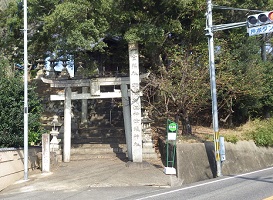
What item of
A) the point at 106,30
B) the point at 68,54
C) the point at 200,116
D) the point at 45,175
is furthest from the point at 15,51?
the point at 200,116

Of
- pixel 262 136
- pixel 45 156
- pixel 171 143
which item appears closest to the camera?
pixel 45 156

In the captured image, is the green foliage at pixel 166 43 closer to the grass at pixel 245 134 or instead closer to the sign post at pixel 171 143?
the grass at pixel 245 134

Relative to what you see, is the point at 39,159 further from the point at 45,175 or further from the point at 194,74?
the point at 194,74

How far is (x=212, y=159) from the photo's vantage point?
616 inches

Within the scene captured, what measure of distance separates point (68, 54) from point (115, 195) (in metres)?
8.42

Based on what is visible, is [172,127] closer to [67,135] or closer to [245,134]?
[67,135]


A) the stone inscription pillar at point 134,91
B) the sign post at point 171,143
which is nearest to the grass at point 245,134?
the sign post at point 171,143

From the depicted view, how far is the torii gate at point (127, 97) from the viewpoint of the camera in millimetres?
15625

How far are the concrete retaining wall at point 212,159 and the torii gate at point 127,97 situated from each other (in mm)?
2253

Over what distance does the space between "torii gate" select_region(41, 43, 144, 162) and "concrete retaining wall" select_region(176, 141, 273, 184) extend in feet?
7.39

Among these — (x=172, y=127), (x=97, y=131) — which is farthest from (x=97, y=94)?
(x=97, y=131)

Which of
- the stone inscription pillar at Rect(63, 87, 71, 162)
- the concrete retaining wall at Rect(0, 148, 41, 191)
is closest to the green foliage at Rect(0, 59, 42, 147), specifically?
the concrete retaining wall at Rect(0, 148, 41, 191)

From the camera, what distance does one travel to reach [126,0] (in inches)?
623

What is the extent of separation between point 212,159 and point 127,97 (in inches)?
200
